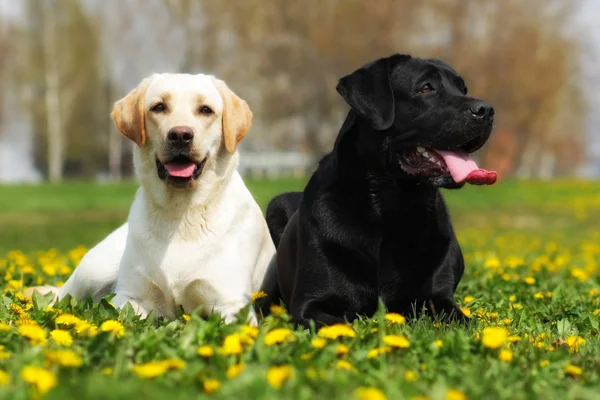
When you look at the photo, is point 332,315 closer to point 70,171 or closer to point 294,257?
point 294,257

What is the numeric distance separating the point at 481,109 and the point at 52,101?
4343 centimetres

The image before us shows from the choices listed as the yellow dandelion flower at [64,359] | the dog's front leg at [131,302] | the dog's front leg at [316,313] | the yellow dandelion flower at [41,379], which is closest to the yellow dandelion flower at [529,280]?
the dog's front leg at [316,313]

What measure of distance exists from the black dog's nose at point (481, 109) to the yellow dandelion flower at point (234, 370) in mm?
2017

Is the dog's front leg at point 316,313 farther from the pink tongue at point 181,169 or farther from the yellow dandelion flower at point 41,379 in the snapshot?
the yellow dandelion flower at point 41,379

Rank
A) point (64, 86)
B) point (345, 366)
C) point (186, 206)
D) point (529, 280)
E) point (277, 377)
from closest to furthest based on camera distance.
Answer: point (277, 377)
point (345, 366)
point (186, 206)
point (529, 280)
point (64, 86)

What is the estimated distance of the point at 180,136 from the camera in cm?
396

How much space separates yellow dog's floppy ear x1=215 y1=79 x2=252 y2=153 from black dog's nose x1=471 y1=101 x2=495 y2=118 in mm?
1387

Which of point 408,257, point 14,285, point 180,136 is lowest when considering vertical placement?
point 14,285

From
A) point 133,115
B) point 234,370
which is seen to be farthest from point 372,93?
point 234,370

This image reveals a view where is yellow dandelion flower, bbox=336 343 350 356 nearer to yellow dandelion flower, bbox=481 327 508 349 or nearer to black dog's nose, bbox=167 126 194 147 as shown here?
yellow dandelion flower, bbox=481 327 508 349

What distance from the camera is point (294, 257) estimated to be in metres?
4.43

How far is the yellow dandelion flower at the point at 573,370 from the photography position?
270 cm

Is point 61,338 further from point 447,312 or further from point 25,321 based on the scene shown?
point 447,312

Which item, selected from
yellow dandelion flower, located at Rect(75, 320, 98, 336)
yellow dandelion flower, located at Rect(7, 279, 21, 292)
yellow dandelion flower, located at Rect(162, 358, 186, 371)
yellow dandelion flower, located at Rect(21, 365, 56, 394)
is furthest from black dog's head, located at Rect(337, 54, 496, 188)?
yellow dandelion flower, located at Rect(7, 279, 21, 292)
